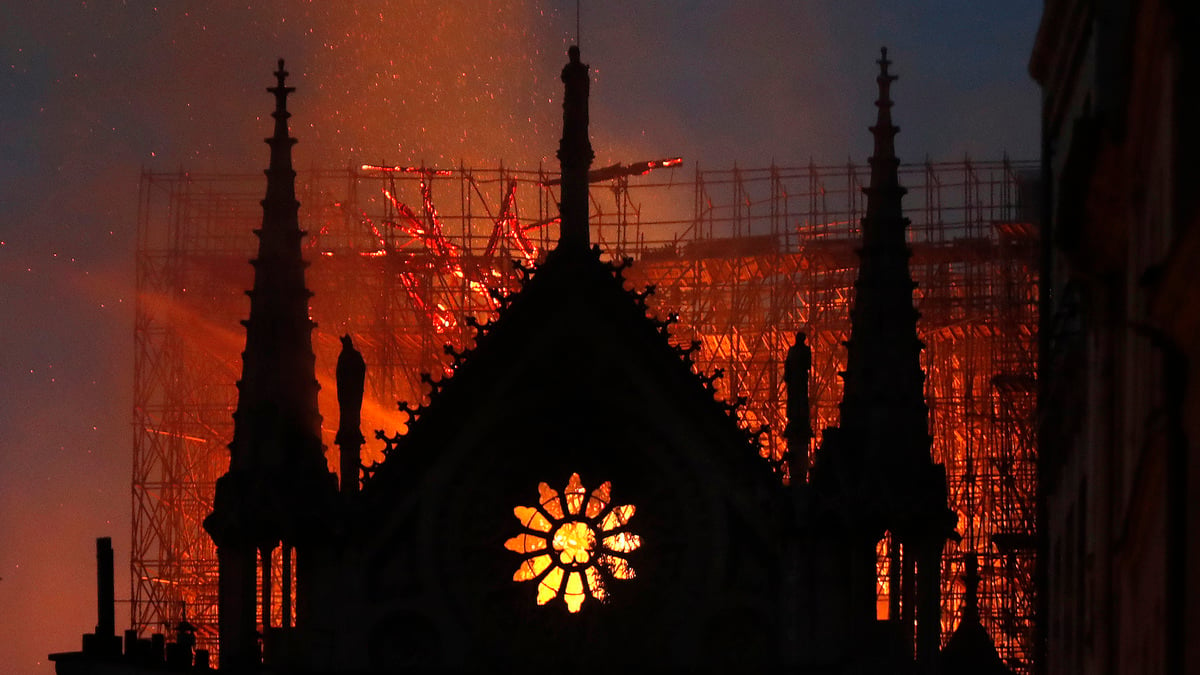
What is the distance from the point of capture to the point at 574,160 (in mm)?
32875

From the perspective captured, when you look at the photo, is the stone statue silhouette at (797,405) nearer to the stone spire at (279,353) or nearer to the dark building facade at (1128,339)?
the dark building facade at (1128,339)

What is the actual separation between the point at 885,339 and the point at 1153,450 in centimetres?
1420

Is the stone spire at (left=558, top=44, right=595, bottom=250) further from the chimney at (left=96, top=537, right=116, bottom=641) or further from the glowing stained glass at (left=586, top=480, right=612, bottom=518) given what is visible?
the chimney at (left=96, top=537, right=116, bottom=641)

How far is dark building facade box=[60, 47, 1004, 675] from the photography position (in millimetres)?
31062

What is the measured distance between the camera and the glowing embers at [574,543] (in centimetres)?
3247

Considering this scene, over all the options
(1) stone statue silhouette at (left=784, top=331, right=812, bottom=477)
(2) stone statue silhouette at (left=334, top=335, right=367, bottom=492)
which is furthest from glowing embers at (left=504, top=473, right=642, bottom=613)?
(1) stone statue silhouette at (left=784, top=331, right=812, bottom=477)

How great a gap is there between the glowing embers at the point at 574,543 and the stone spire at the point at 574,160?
9.75 ft

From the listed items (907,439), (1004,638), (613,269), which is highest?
(613,269)

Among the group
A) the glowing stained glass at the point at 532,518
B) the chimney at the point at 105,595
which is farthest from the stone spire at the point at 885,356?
the chimney at the point at 105,595

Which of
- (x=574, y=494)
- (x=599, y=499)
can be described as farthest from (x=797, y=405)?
(x=574, y=494)

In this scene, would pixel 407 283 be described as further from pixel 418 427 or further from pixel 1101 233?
pixel 1101 233

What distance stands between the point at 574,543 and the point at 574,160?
469 cm

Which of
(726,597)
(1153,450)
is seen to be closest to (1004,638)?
(726,597)

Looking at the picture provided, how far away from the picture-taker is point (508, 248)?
58.1 m
